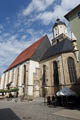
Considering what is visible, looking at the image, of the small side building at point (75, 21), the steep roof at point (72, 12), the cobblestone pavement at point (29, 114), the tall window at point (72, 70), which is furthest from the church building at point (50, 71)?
the cobblestone pavement at point (29, 114)

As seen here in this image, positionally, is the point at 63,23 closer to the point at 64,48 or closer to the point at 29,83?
the point at 64,48

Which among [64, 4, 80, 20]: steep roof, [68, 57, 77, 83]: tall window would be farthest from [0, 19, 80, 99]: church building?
[64, 4, 80, 20]: steep roof

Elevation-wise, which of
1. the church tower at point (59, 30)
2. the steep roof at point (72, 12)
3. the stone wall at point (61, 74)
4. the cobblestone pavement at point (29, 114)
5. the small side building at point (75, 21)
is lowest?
the cobblestone pavement at point (29, 114)

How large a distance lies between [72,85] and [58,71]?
3485 mm

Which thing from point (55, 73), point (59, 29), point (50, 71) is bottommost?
point (55, 73)

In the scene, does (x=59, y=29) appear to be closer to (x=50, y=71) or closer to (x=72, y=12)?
(x=50, y=71)

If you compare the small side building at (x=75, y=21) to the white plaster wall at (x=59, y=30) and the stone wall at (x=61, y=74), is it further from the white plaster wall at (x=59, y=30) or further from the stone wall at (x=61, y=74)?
the white plaster wall at (x=59, y=30)

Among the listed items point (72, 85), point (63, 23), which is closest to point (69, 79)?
point (72, 85)

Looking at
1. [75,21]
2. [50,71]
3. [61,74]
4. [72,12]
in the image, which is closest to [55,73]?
[50,71]

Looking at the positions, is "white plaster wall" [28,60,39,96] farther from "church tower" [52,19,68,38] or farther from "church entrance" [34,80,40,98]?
"church tower" [52,19,68,38]

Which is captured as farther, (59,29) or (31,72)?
(59,29)

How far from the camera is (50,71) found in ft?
67.2

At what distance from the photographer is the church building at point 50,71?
17031mm

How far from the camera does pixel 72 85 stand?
1603cm
